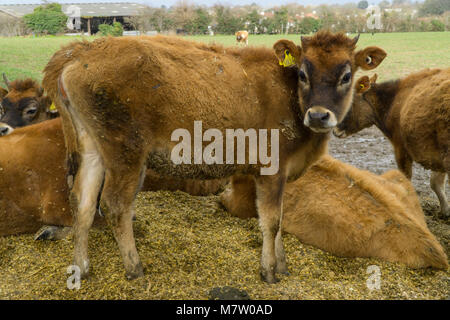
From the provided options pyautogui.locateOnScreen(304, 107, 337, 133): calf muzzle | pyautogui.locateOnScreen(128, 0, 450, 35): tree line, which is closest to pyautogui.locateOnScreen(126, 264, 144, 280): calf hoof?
pyautogui.locateOnScreen(304, 107, 337, 133): calf muzzle

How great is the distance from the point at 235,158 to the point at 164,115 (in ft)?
2.77

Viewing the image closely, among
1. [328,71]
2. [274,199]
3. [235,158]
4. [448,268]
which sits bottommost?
[448,268]

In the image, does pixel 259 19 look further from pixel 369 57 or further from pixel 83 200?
pixel 83 200

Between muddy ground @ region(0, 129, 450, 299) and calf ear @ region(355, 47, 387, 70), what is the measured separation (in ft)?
7.01

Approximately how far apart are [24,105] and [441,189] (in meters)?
7.01

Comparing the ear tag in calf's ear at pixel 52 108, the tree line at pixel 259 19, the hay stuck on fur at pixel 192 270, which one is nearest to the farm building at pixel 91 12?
the tree line at pixel 259 19

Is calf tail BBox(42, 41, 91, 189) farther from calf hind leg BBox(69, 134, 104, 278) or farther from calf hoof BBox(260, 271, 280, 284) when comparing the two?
calf hoof BBox(260, 271, 280, 284)

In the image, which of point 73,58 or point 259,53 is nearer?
point 73,58

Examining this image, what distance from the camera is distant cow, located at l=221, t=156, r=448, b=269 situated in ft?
14.5

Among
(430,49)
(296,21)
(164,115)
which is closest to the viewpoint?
(164,115)

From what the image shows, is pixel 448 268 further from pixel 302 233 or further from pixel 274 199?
pixel 274 199

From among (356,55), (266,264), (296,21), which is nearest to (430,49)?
(296,21)

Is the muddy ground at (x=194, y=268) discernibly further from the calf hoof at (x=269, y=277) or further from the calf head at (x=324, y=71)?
the calf head at (x=324, y=71)

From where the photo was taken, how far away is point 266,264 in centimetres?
412
